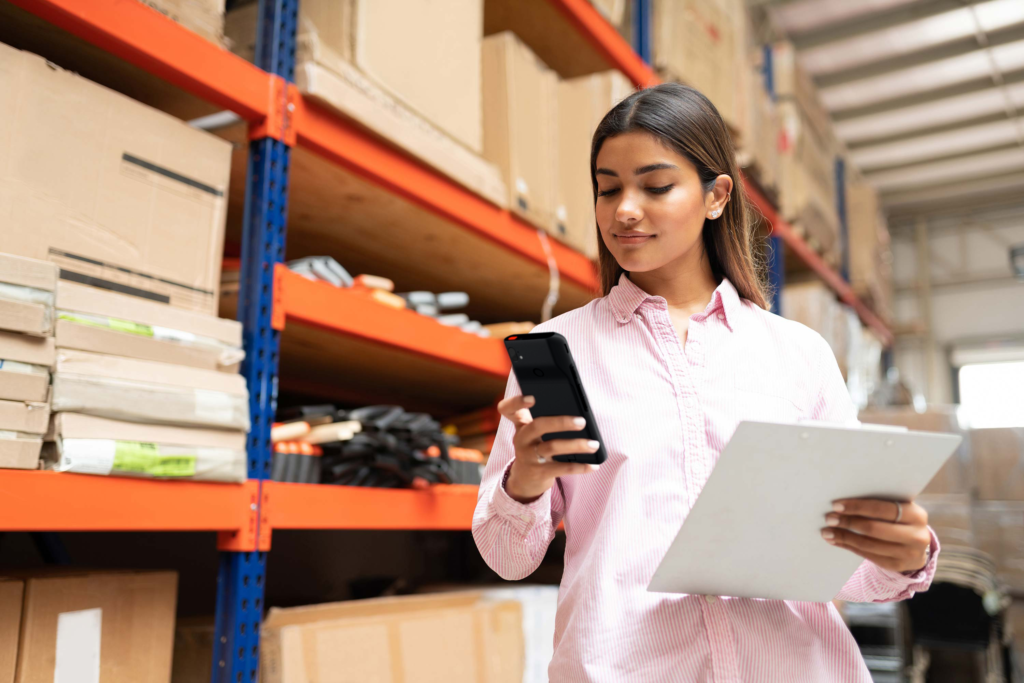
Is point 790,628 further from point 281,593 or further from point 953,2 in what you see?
point 953,2

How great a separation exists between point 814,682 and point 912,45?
6.21 metres

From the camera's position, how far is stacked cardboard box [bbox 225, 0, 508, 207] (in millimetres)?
1765

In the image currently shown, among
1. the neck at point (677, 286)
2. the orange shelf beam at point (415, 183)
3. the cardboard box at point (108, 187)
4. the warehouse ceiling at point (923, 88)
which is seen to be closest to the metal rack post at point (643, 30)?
the orange shelf beam at point (415, 183)

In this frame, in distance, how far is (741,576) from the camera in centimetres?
90

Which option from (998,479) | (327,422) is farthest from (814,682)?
(998,479)

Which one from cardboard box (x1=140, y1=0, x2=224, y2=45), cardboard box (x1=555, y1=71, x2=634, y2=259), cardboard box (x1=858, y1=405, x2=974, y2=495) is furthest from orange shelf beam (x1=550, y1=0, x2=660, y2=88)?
cardboard box (x1=858, y1=405, x2=974, y2=495)

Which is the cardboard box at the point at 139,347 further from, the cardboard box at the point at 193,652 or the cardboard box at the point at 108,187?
the cardboard box at the point at 193,652

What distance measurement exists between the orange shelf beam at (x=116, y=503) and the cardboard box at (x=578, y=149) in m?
1.45

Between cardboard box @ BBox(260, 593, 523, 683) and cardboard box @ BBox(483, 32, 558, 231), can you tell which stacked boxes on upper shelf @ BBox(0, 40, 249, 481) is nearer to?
cardboard box @ BBox(260, 593, 523, 683)

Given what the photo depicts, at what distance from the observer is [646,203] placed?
3.42ft

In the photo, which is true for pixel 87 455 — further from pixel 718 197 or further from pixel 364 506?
pixel 718 197

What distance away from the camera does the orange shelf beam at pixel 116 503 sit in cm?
117

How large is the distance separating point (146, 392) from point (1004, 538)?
4520 millimetres

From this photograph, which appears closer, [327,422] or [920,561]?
[920,561]
